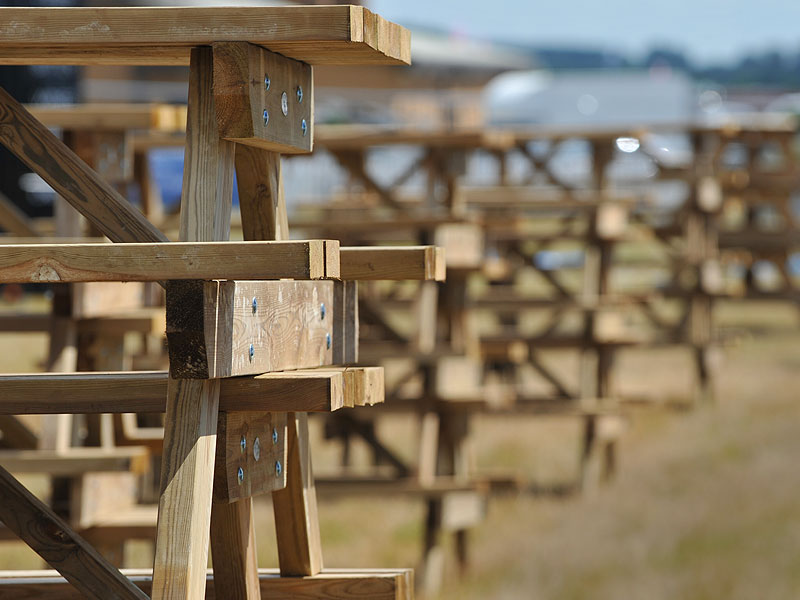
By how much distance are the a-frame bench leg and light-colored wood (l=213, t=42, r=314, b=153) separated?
2.9 inches

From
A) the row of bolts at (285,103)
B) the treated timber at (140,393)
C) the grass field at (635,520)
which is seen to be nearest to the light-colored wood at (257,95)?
the row of bolts at (285,103)

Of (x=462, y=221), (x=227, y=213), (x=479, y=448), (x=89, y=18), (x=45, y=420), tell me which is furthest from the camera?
(x=479, y=448)

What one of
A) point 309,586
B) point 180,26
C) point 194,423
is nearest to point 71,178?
point 180,26

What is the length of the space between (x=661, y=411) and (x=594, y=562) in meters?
6.03

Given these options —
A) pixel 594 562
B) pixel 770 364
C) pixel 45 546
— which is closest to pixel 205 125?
pixel 45 546

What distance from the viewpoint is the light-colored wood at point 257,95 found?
113 inches

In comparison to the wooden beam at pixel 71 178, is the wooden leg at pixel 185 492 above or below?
below

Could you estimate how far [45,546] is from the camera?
3.17 m

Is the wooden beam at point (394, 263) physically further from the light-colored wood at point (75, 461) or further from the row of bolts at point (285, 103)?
the light-colored wood at point (75, 461)

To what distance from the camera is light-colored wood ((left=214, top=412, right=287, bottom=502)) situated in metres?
2.99

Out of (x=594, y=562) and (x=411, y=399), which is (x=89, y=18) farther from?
(x=594, y=562)

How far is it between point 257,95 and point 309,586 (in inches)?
49.9

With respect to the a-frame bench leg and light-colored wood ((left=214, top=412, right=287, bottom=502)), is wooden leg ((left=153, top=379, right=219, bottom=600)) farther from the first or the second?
light-colored wood ((left=214, top=412, right=287, bottom=502))

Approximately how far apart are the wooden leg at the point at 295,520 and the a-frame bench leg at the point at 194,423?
0.67m
